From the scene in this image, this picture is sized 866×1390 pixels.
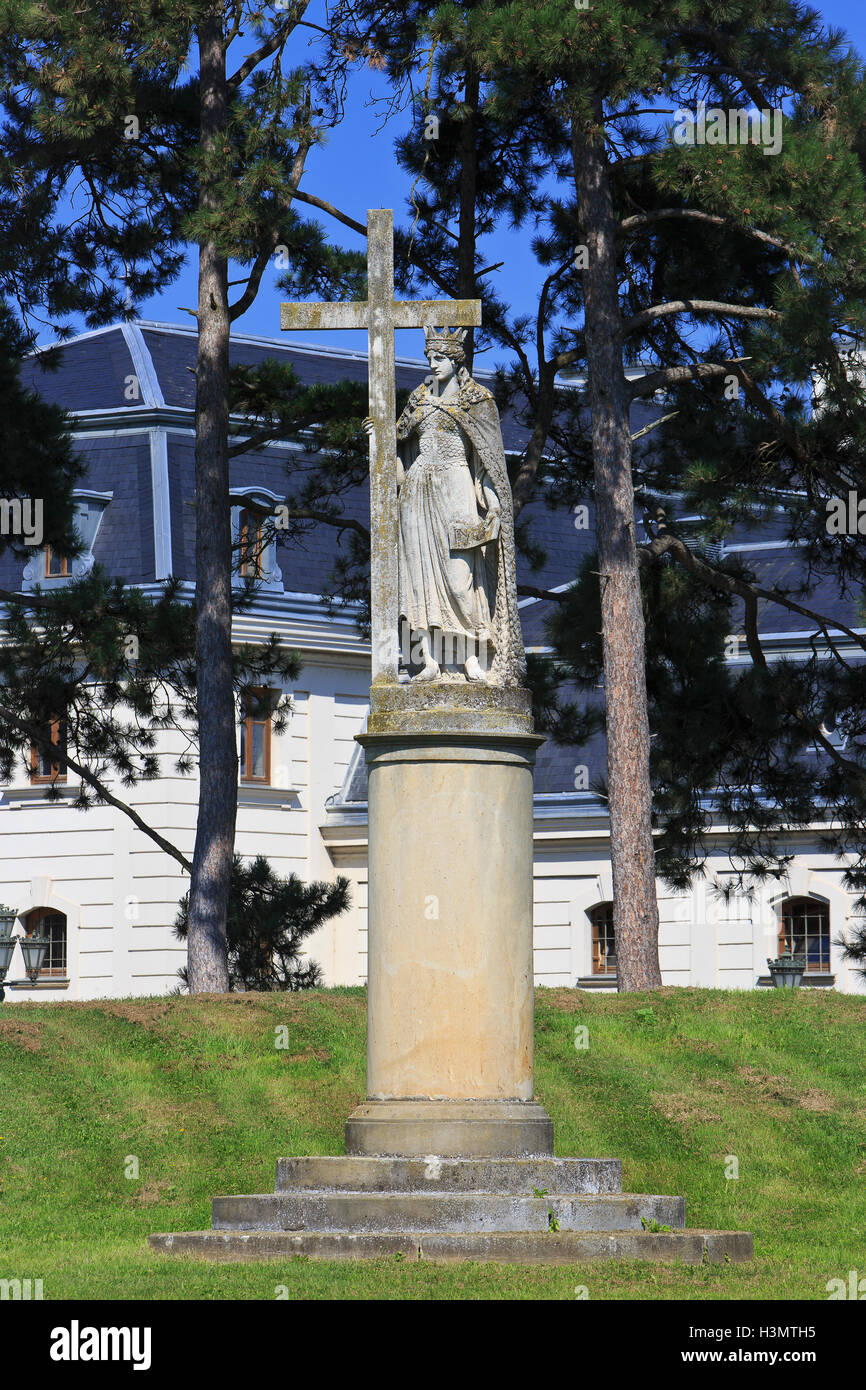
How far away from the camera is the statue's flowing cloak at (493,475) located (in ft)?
34.7

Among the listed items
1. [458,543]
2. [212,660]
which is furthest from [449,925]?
[212,660]

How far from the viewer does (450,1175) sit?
9.42 metres

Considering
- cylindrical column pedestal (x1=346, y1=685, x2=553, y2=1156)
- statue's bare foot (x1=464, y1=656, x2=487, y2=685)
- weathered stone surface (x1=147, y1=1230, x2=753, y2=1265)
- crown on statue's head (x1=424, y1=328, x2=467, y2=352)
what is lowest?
weathered stone surface (x1=147, y1=1230, x2=753, y2=1265)

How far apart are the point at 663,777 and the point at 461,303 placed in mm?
10071

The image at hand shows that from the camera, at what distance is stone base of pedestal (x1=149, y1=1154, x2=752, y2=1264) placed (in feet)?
29.2

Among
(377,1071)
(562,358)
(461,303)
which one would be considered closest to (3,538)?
(562,358)

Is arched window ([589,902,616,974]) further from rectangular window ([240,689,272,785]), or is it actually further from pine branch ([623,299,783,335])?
pine branch ([623,299,783,335])

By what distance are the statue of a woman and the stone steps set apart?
8.84 feet

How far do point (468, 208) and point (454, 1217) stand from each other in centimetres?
1296

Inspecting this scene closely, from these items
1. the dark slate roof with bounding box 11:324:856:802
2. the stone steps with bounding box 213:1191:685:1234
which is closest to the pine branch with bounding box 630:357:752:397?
the stone steps with bounding box 213:1191:685:1234

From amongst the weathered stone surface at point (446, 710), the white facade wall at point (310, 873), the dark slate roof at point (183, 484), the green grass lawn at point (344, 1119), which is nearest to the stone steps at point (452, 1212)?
the green grass lawn at point (344, 1119)

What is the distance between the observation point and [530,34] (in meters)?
15.6

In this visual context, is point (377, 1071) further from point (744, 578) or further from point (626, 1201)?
point (744, 578)

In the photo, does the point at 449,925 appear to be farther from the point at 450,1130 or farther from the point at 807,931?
the point at 807,931
